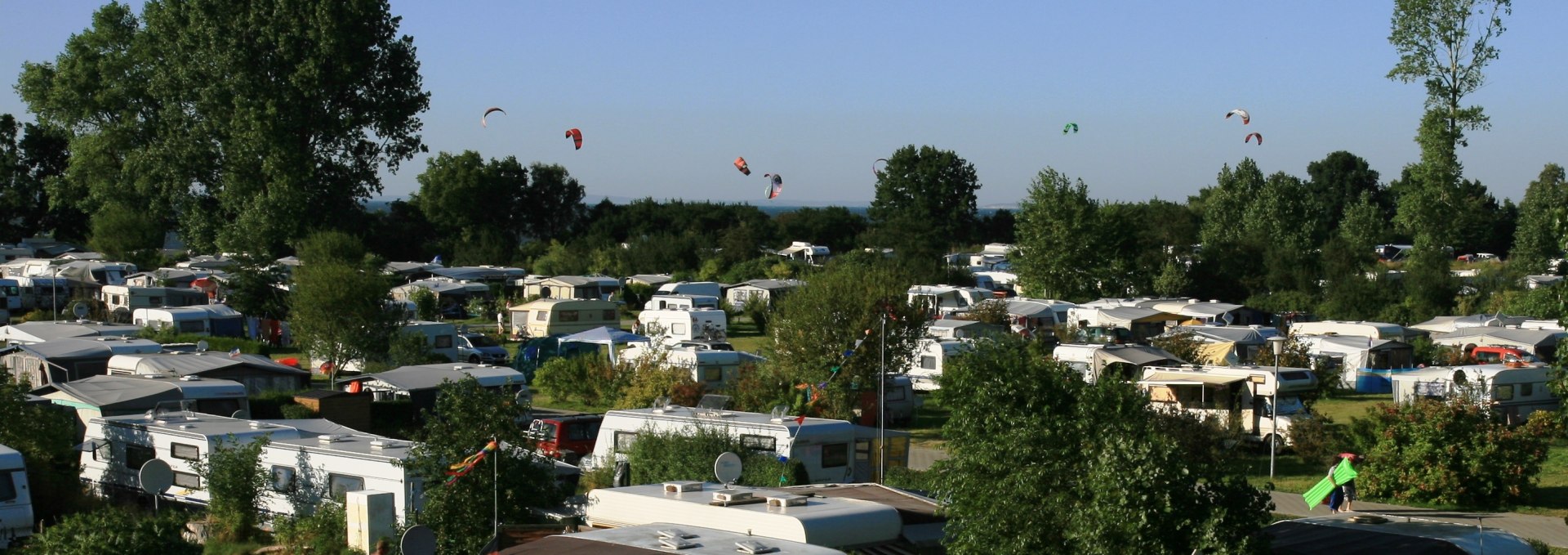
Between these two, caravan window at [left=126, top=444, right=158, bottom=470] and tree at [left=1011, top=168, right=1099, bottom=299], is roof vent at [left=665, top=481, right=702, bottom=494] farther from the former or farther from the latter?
tree at [left=1011, top=168, right=1099, bottom=299]

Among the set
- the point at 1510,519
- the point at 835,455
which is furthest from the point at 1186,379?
the point at 835,455

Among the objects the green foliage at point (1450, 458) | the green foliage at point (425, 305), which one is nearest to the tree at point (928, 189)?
the green foliage at point (425, 305)

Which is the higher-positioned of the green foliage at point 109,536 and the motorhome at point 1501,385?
the green foliage at point 109,536

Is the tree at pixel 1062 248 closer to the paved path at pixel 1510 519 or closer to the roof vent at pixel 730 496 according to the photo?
the paved path at pixel 1510 519

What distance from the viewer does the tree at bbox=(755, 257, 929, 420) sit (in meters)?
19.8

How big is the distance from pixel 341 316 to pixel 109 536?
17.9 meters

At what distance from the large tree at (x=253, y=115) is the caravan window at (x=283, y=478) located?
28.8 m

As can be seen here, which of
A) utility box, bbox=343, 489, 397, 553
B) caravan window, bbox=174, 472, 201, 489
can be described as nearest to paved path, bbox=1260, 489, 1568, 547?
utility box, bbox=343, 489, 397, 553

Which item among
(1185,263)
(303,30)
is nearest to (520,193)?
(303,30)

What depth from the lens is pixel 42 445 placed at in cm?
1466

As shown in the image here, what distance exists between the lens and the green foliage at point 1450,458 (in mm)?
15414

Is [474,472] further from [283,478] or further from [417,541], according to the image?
[283,478]

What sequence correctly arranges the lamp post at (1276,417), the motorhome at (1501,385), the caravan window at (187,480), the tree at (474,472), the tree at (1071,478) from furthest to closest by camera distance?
the motorhome at (1501,385) → the lamp post at (1276,417) → the caravan window at (187,480) → the tree at (474,472) → the tree at (1071,478)

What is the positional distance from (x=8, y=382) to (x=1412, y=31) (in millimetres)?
36657
